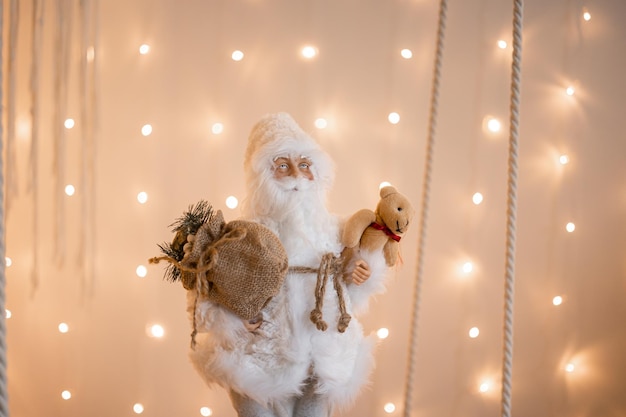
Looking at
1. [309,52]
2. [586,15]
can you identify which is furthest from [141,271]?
[586,15]

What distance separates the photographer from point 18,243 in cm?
171

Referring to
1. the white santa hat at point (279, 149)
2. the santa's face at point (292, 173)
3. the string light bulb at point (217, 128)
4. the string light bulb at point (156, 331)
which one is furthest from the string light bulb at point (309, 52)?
the string light bulb at point (156, 331)

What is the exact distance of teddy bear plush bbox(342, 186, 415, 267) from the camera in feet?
3.92

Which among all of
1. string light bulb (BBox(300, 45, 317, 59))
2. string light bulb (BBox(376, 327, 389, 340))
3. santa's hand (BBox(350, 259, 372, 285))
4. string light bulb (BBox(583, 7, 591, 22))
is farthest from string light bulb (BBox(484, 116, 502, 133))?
santa's hand (BBox(350, 259, 372, 285))

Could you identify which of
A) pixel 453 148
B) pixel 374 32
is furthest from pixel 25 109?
pixel 453 148

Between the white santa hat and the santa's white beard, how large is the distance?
3 cm

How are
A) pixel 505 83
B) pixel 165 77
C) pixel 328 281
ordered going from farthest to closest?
1. pixel 505 83
2. pixel 165 77
3. pixel 328 281

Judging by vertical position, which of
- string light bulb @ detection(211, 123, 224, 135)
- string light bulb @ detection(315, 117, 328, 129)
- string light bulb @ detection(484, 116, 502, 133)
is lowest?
string light bulb @ detection(211, 123, 224, 135)

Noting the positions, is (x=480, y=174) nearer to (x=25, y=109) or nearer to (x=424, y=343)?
(x=424, y=343)

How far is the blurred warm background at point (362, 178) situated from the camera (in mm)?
1682

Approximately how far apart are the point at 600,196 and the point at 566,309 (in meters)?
0.38

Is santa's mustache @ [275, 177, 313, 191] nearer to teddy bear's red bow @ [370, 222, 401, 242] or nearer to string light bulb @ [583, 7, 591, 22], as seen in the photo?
teddy bear's red bow @ [370, 222, 401, 242]

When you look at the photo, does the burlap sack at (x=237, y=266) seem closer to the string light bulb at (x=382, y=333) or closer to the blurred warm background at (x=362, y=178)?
the blurred warm background at (x=362, y=178)

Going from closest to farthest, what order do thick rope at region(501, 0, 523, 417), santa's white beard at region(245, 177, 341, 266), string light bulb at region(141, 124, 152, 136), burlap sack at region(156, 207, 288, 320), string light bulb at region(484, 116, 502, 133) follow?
thick rope at region(501, 0, 523, 417), burlap sack at region(156, 207, 288, 320), santa's white beard at region(245, 177, 341, 266), string light bulb at region(141, 124, 152, 136), string light bulb at region(484, 116, 502, 133)
